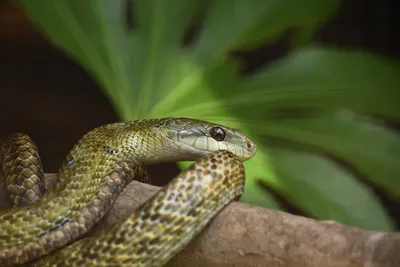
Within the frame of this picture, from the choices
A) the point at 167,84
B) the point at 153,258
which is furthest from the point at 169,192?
the point at 167,84

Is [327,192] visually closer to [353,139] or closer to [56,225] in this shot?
[353,139]

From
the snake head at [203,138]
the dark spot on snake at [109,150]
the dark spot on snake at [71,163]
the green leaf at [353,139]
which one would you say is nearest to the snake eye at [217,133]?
the snake head at [203,138]

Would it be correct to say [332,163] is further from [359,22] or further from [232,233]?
[232,233]

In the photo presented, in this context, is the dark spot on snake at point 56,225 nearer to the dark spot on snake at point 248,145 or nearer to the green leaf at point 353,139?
the dark spot on snake at point 248,145

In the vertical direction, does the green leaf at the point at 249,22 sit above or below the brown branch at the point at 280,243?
above

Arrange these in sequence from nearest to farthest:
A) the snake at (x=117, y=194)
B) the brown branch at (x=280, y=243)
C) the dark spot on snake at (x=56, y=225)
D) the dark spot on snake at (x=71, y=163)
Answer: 1. the brown branch at (x=280, y=243)
2. the snake at (x=117, y=194)
3. the dark spot on snake at (x=56, y=225)
4. the dark spot on snake at (x=71, y=163)

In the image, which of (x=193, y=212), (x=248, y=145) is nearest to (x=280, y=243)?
(x=193, y=212)

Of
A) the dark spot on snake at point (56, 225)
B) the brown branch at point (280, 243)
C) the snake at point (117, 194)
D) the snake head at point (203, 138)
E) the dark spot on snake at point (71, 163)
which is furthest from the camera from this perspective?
the snake head at point (203, 138)
